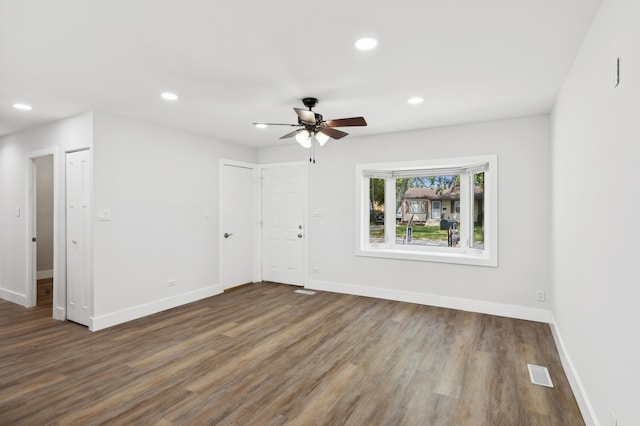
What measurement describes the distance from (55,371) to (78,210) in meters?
1.95

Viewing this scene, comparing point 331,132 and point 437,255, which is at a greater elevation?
point 331,132

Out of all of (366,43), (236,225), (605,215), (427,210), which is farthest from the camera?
(236,225)

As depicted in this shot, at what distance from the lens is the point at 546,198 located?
4.05 m

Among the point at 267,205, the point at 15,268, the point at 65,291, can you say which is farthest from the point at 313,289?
the point at 15,268

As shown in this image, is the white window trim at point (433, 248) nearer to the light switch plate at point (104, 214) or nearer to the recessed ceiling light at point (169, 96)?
the recessed ceiling light at point (169, 96)

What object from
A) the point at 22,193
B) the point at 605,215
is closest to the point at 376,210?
the point at 605,215

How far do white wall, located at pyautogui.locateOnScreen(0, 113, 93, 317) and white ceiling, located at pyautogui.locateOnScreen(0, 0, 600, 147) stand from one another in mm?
322

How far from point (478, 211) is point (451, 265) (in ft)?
2.92

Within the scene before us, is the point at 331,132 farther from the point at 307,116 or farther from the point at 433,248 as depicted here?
the point at 433,248

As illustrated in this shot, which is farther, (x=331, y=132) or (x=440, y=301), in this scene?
(x=440, y=301)

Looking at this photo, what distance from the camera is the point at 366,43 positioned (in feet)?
7.57

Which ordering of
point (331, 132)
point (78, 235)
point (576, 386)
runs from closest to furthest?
point (576, 386) < point (331, 132) < point (78, 235)

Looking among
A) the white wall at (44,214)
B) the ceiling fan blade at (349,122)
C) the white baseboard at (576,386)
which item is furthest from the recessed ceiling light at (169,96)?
the white wall at (44,214)

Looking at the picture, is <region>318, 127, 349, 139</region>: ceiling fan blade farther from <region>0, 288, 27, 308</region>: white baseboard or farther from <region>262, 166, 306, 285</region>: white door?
<region>0, 288, 27, 308</region>: white baseboard
